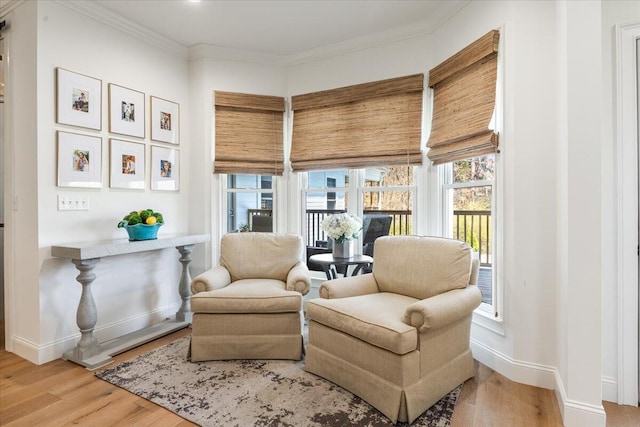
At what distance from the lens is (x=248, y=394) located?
6.93ft

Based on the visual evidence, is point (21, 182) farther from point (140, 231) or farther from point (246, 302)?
point (246, 302)

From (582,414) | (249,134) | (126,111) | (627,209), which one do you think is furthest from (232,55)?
(582,414)

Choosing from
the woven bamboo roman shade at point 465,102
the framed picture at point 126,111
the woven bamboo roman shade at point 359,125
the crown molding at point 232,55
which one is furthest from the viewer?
the crown molding at point 232,55

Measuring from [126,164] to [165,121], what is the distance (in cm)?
62

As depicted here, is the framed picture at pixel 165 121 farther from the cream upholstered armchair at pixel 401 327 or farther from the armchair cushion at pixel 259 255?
the cream upholstered armchair at pixel 401 327

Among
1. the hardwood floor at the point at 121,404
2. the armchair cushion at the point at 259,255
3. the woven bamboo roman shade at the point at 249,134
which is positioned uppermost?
the woven bamboo roman shade at the point at 249,134

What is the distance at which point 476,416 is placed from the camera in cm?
191

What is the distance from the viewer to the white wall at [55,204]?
8.34ft

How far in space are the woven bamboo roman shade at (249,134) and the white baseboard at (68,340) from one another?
1606mm

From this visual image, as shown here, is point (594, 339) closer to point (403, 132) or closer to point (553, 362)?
point (553, 362)

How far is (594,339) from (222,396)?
2060 mm

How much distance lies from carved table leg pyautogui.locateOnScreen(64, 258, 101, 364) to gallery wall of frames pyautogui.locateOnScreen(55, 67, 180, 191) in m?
0.72

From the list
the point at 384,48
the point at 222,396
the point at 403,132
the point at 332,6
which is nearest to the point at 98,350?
the point at 222,396

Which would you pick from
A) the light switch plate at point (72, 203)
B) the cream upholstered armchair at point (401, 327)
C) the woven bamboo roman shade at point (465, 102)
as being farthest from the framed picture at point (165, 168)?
the woven bamboo roman shade at point (465, 102)
